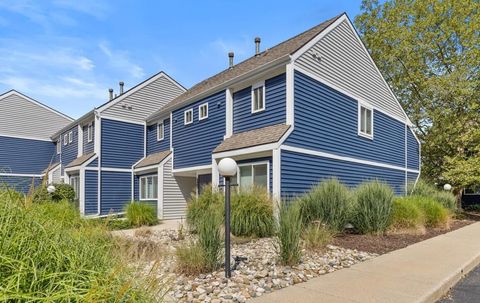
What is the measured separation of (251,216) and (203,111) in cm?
761

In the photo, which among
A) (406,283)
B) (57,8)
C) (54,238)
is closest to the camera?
(54,238)

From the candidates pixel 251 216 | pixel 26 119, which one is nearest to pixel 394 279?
pixel 251 216

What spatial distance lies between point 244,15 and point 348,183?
8.44 m

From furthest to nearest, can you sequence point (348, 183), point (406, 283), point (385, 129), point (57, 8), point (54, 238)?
point (385, 129) → point (348, 183) → point (57, 8) → point (406, 283) → point (54, 238)

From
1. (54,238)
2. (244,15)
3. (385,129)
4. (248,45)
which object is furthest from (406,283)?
(248,45)

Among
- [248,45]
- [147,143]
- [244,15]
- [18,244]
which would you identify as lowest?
[18,244]

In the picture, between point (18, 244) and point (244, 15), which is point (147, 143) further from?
point (18, 244)

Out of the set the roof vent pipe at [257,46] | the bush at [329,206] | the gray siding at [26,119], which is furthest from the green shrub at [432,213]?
the gray siding at [26,119]

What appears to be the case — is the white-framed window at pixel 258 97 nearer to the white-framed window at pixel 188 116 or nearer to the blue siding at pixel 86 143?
the white-framed window at pixel 188 116

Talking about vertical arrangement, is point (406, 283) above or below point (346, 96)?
below

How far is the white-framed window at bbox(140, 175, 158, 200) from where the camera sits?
740 inches

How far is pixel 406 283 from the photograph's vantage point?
5.44 m

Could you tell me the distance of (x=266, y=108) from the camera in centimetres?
1290

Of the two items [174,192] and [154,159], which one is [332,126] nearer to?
[174,192]
